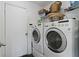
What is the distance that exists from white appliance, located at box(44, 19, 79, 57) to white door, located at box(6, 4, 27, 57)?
547 millimetres

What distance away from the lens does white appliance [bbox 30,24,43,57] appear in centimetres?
158

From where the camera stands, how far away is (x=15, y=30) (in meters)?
1.66

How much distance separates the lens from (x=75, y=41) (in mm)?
1111

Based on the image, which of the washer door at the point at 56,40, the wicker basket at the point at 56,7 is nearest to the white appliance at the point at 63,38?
the washer door at the point at 56,40

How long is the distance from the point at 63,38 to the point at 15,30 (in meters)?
0.88

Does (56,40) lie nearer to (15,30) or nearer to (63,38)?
(63,38)

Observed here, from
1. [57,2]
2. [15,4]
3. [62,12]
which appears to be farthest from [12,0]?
[62,12]

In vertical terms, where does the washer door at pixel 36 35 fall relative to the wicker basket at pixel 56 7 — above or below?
below

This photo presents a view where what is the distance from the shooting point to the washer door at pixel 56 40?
1157 mm

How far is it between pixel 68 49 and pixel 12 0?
3.89 ft

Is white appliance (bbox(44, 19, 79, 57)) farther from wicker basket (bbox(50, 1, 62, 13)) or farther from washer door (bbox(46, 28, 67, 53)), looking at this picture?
wicker basket (bbox(50, 1, 62, 13))

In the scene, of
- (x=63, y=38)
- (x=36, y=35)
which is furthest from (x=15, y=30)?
(x=63, y=38)

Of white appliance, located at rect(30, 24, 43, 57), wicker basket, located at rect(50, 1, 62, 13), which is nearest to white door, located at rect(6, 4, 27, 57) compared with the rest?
white appliance, located at rect(30, 24, 43, 57)

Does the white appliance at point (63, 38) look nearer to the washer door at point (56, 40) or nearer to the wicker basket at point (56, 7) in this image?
the washer door at point (56, 40)
